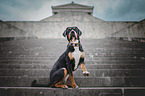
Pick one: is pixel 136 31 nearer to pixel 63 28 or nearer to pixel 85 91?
pixel 63 28

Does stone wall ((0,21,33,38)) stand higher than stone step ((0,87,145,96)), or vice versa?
stone wall ((0,21,33,38))

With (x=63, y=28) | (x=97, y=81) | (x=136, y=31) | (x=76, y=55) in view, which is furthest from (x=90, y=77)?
(x=63, y=28)

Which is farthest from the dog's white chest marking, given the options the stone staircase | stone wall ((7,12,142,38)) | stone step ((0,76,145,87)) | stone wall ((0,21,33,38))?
stone wall ((7,12,142,38))

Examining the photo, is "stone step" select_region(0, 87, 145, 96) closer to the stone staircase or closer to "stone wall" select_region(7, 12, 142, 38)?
the stone staircase

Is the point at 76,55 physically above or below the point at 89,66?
above

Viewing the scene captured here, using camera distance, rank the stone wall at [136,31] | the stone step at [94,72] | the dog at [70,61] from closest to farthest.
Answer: the dog at [70,61], the stone step at [94,72], the stone wall at [136,31]

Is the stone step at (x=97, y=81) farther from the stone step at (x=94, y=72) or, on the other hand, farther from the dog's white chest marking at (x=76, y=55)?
the dog's white chest marking at (x=76, y=55)

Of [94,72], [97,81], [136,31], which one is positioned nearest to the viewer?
[97,81]

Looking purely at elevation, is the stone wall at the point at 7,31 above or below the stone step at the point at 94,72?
above

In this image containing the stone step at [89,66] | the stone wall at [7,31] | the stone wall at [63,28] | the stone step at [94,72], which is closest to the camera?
the stone step at [94,72]

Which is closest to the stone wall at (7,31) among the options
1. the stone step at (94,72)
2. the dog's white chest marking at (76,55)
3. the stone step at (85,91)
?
the stone step at (94,72)

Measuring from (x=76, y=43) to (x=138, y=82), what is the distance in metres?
2.52

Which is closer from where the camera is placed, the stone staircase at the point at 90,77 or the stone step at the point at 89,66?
the stone staircase at the point at 90,77

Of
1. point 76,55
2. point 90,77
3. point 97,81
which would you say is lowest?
point 97,81
